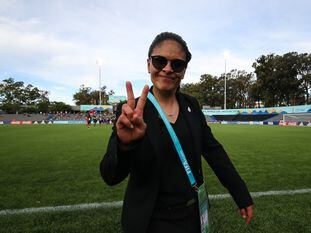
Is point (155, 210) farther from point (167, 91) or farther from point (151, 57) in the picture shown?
point (151, 57)

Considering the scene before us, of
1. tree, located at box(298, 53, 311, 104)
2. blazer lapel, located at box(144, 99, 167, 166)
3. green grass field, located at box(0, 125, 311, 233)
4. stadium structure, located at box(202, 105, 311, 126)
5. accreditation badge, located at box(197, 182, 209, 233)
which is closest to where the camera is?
blazer lapel, located at box(144, 99, 167, 166)

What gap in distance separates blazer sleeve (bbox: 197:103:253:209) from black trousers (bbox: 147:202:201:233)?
1.47 feet

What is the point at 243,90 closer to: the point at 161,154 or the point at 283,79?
the point at 283,79

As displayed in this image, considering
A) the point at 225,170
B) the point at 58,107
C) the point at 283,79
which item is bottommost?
the point at 225,170

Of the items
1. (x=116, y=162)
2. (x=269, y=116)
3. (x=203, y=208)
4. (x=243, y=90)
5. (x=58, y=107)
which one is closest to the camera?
(x=116, y=162)

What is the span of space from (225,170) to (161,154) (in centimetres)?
67

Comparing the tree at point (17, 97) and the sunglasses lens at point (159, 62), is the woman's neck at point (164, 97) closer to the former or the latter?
the sunglasses lens at point (159, 62)

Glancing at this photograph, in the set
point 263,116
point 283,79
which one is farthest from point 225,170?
point 283,79

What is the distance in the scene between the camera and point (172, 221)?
1.75m

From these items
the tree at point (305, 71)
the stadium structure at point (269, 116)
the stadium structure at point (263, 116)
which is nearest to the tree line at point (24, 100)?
the stadium structure at point (263, 116)

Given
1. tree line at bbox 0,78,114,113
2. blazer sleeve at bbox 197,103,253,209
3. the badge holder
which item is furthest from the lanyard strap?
tree line at bbox 0,78,114,113

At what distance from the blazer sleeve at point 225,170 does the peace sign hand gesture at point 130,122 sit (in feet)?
2.57

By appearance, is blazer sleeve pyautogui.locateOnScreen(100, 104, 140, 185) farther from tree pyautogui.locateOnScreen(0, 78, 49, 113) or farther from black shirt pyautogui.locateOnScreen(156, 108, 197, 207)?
tree pyautogui.locateOnScreen(0, 78, 49, 113)

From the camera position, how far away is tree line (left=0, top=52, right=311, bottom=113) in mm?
61844
